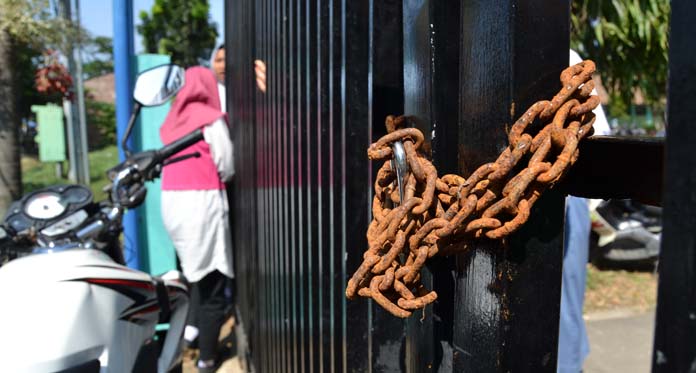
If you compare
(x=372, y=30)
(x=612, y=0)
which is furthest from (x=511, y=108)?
(x=612, y=0)

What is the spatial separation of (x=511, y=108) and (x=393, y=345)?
65 centimetres

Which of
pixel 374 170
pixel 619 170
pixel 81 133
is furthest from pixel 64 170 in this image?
pixel 619 170

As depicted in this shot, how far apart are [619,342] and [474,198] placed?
436cm

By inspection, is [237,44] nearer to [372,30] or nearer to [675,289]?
[372,30]

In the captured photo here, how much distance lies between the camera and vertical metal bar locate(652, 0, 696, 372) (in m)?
0.46

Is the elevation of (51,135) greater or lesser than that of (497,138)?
lesser

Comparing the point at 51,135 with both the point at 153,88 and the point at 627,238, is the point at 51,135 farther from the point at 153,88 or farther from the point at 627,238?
the point at 627,238

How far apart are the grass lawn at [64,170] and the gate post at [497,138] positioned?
32.2 feet

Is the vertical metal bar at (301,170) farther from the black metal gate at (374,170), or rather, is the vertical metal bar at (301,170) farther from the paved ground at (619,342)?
the paved ground at (619,342)

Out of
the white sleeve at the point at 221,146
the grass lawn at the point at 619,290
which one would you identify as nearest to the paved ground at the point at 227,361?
the white sleeve at the point at 221,146

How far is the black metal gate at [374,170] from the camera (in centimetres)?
71

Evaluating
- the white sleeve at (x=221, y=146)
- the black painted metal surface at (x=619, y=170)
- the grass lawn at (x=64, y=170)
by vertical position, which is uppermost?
the black painted metal surface at (x=619, y=170)

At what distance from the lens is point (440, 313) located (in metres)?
0.88

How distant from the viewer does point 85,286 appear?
1860mm
